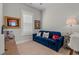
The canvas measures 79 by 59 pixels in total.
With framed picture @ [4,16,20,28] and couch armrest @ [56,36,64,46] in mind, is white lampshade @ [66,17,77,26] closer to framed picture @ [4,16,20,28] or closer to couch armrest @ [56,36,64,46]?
couch armrest @ [56,36,64,46]

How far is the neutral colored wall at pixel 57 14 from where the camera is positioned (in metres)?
1.46

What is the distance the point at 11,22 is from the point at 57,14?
0.73 m

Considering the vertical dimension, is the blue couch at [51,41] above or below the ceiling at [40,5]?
below

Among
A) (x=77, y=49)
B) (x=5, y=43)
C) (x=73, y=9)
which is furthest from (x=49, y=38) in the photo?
(x=5, y=43)

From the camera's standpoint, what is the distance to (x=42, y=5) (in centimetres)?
150

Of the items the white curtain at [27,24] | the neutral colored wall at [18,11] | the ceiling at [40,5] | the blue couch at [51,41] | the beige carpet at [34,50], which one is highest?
the ceiling at [40,5]

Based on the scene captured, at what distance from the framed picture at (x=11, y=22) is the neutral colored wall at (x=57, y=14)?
0.42m

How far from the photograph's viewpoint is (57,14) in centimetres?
156

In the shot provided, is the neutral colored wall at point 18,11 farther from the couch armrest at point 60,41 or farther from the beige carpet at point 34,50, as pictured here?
the couch armrest at point 60,41

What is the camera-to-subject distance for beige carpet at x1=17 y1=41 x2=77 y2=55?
1491 millimetres

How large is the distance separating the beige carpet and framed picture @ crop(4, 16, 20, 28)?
319 mm

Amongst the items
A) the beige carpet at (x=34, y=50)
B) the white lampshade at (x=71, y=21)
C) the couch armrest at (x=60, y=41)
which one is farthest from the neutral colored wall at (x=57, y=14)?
the beige carpet at (x=34, y=50)

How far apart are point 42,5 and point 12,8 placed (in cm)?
46

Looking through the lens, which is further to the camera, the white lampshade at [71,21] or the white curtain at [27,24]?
the white curtain at [27,24]
